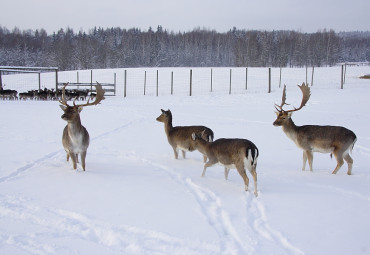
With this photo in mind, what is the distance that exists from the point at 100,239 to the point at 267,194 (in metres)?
3.07

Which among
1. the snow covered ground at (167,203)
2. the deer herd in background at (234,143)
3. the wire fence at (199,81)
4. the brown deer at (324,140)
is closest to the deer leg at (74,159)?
the deer herd in background at (234,143)

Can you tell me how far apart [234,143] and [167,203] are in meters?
1.72

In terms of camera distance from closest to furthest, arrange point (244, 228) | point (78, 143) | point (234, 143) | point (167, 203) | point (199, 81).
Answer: point (244, 228) < point (167, 203) < point (234, 143) < point (78, 143) < point (199, 81)

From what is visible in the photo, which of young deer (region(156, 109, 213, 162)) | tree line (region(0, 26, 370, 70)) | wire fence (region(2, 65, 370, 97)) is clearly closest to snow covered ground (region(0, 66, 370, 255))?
young deer (region(156, 109, 213, 162))

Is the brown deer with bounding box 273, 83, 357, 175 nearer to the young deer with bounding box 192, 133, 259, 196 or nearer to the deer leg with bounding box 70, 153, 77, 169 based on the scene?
the young deer with bounding box 192, 133, 259, 196

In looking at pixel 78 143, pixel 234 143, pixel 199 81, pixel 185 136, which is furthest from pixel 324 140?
pixel 199 81

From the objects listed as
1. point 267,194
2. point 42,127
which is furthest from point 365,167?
point 42,127

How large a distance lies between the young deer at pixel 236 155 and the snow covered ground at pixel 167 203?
15.6 inches

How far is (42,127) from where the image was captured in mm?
12617

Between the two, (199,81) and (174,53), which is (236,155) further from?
(174,53)

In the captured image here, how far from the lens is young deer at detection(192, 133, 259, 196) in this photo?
591 centimetres

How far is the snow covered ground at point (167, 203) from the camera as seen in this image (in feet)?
13.2

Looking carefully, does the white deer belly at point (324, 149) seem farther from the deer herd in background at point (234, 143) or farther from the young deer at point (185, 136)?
the young deer at point (185, 136)

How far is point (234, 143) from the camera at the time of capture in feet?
20.5
